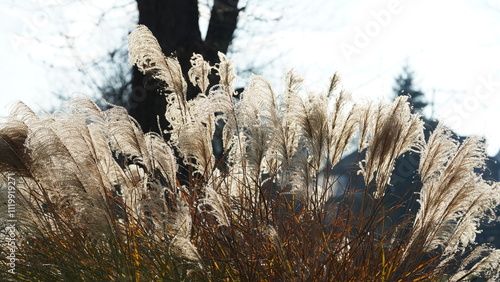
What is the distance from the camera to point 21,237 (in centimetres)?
391

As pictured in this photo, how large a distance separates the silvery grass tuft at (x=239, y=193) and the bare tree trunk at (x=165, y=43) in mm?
2247

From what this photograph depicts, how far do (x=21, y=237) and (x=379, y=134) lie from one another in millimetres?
2386

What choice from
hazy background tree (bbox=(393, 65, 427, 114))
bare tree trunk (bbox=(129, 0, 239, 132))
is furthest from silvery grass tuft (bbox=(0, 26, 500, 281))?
hazy background tree (bbox=(393, 65, 427, 114))

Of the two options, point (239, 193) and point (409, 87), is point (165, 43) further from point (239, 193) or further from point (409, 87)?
point (409, 87)

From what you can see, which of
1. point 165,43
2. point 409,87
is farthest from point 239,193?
point 409,87

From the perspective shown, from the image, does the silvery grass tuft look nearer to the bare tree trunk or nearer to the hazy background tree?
the bare tree trunk

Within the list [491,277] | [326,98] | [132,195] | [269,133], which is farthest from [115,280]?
[491,277]

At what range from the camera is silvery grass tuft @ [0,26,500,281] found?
10.6 ft

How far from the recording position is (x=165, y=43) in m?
6.48

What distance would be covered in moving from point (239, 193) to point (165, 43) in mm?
2897

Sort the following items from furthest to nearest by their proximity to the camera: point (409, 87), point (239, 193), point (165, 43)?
point (409, 87) < point (165, 43) < point (239, 193)

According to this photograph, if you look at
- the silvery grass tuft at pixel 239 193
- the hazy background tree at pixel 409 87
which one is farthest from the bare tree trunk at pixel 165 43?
the hazy background tree at pixel 409 87

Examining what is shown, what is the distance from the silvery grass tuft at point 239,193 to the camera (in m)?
3.22

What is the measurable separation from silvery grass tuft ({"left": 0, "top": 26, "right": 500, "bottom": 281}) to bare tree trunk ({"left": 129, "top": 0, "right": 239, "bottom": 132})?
2247mm
